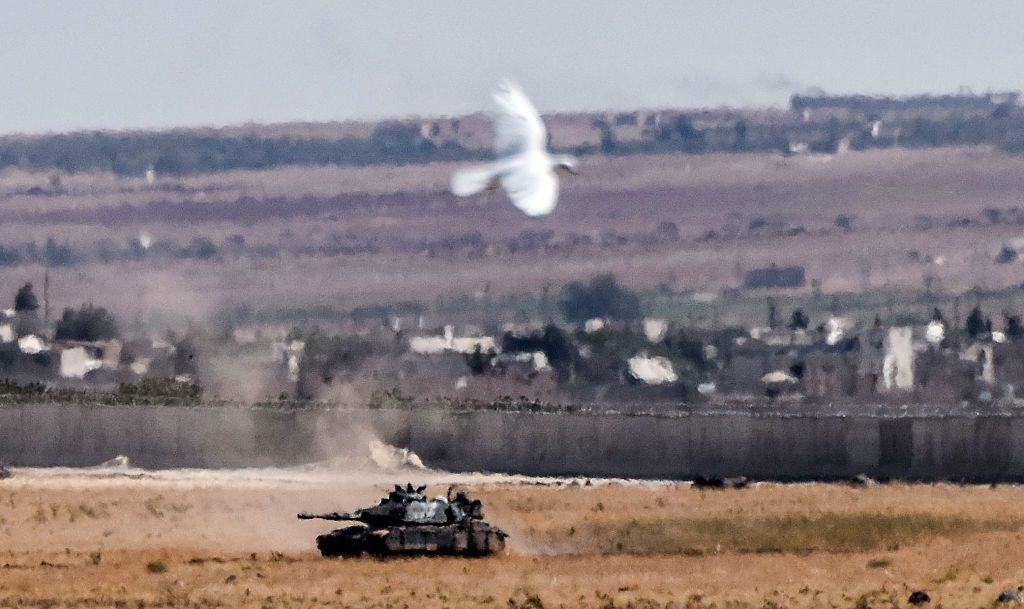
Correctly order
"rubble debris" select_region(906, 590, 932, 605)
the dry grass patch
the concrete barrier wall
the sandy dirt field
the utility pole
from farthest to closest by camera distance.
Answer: the utility pole → the concrete barrier wall → the dry grass patch → the sandy dirt field → "rubble debris" select_region(906, 590, 932, 605)

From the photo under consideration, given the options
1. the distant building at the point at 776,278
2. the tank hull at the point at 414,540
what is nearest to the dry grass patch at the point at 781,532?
the tank hull at the point at 414,540

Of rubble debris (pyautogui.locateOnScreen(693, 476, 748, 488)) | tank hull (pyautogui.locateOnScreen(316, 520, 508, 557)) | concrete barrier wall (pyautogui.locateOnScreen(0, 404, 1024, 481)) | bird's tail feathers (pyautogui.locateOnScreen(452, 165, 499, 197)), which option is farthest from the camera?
concrete barrier wall (pyautogui.locateOnScreen(0, 404, 1024, 481))

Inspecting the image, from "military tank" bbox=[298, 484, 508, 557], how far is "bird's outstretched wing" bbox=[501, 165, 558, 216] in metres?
8.81

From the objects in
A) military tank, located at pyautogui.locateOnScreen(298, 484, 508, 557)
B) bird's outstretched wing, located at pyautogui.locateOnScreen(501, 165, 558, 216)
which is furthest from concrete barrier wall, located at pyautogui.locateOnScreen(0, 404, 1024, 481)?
bird's outstretched wing, located at pyautogui.locateOnScreen(501, 165, 558, 216)

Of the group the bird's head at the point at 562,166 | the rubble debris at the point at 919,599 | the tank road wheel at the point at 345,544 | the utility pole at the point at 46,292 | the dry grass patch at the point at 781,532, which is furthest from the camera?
the utility pole at the point at 46,292

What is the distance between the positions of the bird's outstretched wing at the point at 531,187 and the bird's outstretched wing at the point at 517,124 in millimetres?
576

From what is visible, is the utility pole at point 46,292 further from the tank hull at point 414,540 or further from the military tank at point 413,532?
the tank hull at point 414,540

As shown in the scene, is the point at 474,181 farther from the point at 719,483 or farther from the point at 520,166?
the point at 719,483

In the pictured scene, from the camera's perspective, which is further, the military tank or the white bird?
the military tank

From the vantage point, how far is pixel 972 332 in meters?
136

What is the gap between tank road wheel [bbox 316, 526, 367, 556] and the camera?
58125 mm

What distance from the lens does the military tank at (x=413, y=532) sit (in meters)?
58.0

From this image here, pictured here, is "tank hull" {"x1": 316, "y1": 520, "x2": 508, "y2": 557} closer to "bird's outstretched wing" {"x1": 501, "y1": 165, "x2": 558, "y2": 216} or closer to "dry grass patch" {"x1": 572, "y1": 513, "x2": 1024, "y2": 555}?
"dry grass patch" {"x1": 572, "y1": 513, "x2": 1024, "y2": 555}

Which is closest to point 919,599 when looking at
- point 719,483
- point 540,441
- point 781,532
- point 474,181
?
point 474,181
